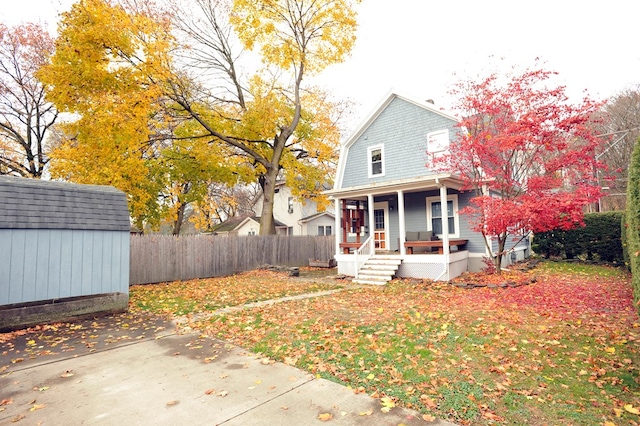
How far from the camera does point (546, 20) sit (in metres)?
12.8

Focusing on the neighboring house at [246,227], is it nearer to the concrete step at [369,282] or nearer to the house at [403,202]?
the house at [403,202]

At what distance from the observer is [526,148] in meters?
10.8

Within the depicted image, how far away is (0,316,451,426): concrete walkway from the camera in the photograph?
125 inches

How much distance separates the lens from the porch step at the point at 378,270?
12502mm

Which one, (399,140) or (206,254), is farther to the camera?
(399,140)

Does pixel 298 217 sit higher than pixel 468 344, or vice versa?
pixel 298 217

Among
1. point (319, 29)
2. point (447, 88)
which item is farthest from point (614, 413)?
point (319, 29)

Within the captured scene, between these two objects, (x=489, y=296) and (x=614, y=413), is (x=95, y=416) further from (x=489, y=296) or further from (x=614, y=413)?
(x=489, y=296)

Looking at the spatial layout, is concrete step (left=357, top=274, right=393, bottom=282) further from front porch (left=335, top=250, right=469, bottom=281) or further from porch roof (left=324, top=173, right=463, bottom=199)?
porch roof (left=324, top=173, right=463, bottom=199)

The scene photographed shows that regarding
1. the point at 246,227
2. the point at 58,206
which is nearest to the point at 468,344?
the point at 58,206

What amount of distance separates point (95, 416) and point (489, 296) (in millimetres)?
8735

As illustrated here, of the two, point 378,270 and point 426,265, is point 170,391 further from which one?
point 426,265

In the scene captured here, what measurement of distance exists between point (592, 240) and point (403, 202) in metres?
9.36

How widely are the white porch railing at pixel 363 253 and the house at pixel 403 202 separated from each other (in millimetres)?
42
